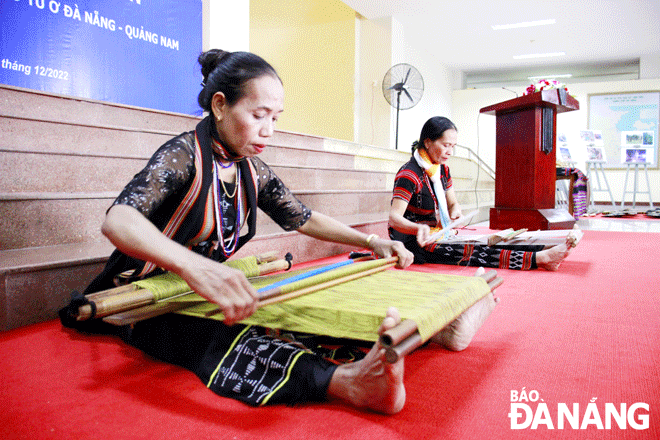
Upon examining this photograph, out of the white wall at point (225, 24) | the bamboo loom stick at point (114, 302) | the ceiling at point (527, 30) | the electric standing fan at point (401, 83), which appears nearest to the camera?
the bamboo loom stick at point (114, 302)

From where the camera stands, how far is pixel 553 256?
245 cm

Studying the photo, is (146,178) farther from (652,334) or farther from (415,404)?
(652,334)

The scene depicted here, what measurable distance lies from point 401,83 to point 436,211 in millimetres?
4470

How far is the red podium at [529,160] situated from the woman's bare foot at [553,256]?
4.50ft

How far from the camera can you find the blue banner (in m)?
3.16

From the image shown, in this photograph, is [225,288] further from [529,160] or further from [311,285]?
[529,160]

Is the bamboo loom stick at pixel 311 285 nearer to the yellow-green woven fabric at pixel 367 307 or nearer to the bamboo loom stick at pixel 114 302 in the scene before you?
the yellow-green woven fabric at pixel 367 307

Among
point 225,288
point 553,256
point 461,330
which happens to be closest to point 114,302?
point 225,288

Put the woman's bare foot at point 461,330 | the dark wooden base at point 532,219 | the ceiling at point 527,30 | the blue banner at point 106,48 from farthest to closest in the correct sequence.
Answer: the ceiling at point 527,30, the dark wooden base at point 532,219, the blue banner at point 106,48, the woman's bare foot at point 461,330

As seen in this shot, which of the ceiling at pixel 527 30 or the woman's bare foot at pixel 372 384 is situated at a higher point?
the ceiling at pixel 527 30

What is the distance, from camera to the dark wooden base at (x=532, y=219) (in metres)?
3.80

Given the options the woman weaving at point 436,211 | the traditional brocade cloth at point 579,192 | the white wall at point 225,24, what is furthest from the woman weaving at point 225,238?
the traditional brocade cloth at point 579,192

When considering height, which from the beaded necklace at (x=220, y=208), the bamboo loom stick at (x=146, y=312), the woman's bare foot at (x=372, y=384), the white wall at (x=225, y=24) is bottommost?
the woman's bare foot at (x=372, y=384)

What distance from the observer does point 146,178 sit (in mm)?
1104
